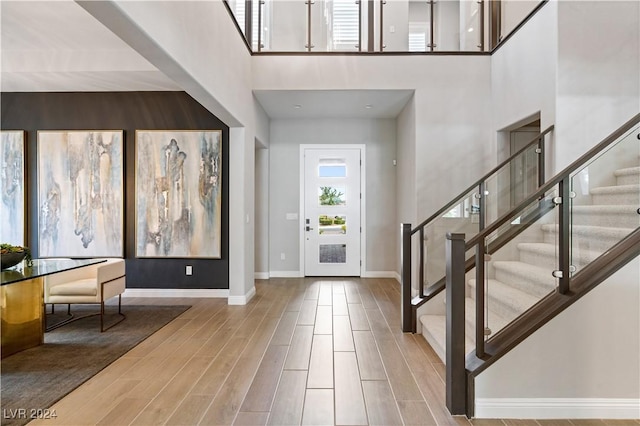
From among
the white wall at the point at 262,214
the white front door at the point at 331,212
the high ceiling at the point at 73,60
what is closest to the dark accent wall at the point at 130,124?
the high ceiling at the point at 73,60

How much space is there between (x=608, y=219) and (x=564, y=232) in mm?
312

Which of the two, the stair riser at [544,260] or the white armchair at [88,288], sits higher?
the stair riser at [544,260]

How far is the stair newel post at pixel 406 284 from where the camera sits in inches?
154

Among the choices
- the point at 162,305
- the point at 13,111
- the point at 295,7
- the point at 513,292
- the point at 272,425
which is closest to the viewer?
the point at 272,425

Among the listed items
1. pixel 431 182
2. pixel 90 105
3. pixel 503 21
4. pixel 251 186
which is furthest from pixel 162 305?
pixel 503 21

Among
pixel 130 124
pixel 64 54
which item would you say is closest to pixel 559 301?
pixel 64 54

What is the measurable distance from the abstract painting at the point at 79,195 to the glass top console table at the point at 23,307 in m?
1.68

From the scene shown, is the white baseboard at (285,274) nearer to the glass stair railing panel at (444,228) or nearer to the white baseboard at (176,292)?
the white baseboard at (176,292)

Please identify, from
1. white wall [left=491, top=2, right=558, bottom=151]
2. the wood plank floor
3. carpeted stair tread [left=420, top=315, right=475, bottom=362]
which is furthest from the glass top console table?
white wall [left=491, top=2, right=558, bottom=151]

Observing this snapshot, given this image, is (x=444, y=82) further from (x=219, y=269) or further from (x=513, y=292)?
(x=219, y=269)

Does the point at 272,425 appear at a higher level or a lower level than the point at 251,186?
lower

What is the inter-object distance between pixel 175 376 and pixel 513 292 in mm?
2467

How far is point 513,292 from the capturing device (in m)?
2.43

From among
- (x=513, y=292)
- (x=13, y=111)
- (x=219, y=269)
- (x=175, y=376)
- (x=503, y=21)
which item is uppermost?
(x=503, y=21)
